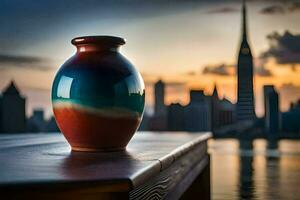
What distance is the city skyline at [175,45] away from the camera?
7.16 metres

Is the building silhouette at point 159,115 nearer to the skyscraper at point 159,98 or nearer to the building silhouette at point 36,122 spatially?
the skyscraper at point 159,98

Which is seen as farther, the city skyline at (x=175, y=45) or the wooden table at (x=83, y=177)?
the city skyline at (x=175, y=45)

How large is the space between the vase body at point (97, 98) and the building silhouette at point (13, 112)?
6053mm

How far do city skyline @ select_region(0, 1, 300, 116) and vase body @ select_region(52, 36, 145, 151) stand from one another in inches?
211

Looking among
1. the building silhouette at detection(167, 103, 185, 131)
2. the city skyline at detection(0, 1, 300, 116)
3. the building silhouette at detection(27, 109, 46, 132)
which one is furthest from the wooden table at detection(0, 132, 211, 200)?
the building silhouette at detection(167, 103, 185, 131)

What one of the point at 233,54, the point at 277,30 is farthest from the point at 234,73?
the point at 277,30

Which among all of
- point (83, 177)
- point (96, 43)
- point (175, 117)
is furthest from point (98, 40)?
point (175, 117)

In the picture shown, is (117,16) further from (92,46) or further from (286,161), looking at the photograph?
(92,46)

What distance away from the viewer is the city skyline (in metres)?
7.16

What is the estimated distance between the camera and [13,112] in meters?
7.44

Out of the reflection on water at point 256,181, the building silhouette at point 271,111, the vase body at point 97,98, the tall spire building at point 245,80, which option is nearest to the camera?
the vase body at point 97,98

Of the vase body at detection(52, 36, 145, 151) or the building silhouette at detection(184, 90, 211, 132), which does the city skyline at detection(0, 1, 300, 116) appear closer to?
the building silhouette at detection(184, 90, 211, 132)

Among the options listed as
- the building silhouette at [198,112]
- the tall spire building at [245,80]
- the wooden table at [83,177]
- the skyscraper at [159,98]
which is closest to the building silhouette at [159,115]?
the skyscraper at [159,98]

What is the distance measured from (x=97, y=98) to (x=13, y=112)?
6629 mm
